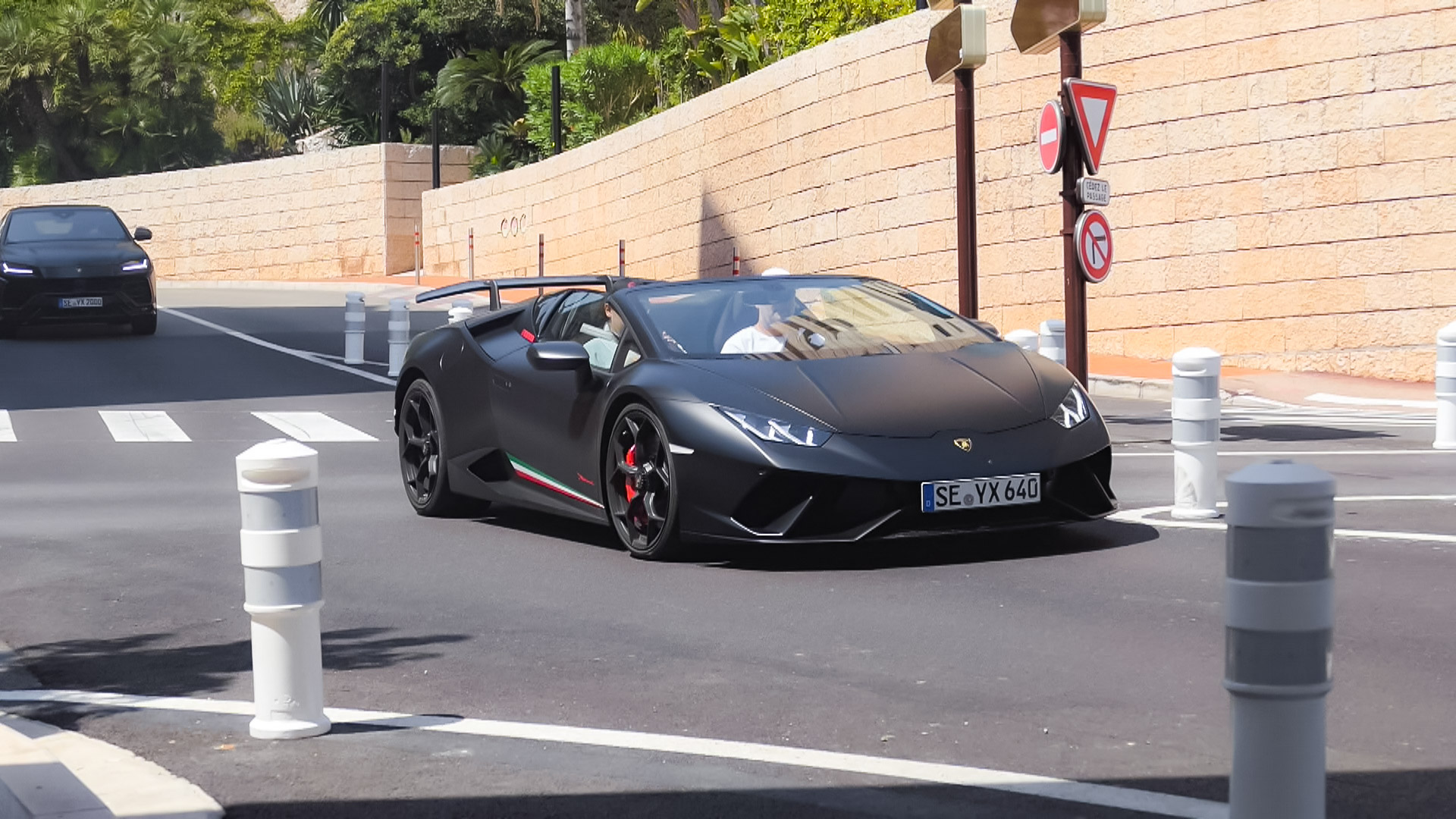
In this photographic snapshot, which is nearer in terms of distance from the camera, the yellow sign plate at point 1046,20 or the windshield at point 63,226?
the yellow sign plate at point 1046,20

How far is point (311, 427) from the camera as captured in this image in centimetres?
1496

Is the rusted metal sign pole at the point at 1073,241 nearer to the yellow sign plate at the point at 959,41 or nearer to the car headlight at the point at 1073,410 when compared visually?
the yellow sign plate at the point at 959,41

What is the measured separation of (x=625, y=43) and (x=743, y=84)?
1833 centimetres

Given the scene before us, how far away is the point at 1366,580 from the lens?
280 inches

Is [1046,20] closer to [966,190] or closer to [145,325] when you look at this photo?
[966,190]

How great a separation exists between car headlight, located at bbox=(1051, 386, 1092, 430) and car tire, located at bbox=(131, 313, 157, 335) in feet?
60.2

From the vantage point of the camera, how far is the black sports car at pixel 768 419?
7.65m

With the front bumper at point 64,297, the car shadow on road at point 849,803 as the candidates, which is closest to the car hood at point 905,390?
the car shadow on road at point 849,803

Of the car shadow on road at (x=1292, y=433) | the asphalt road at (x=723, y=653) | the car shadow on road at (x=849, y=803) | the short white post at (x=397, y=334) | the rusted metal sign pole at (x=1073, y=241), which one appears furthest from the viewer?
the short white post at (x=397, y=334)

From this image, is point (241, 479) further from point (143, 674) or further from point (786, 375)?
point (786, 375)

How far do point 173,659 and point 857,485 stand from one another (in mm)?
2530

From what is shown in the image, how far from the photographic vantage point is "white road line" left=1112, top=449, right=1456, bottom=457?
38.3ft

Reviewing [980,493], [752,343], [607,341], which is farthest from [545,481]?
[980,493]

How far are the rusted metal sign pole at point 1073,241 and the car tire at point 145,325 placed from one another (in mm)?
14872
